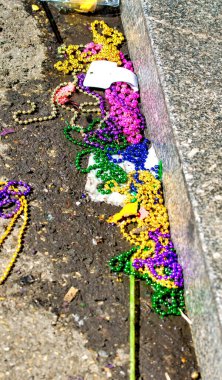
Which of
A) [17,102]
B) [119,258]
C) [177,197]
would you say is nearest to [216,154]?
[177,197]

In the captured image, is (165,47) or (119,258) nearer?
(119,258)

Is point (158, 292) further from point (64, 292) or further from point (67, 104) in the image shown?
point (67, 104)

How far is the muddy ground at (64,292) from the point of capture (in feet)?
9.18

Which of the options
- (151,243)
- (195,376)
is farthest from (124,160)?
(195,376)

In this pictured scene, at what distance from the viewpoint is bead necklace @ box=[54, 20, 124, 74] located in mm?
4482

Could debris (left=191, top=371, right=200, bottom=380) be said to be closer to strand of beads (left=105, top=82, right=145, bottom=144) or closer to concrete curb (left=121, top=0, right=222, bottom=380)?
concrete curb (left=121, top=0, right=222, bottom=380)

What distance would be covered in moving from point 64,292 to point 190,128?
1.17m

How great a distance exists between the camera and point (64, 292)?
3.07 meters

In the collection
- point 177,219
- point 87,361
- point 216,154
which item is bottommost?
point 87,361

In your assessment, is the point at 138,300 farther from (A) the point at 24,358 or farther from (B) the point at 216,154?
(B) the point at 216,154

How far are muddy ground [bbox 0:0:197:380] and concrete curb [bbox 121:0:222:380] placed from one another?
234mm

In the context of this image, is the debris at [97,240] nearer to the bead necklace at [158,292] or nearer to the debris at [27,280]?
the bead necklace at [158,292]

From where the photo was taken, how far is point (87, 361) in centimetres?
280

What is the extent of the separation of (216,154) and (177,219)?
1.37 ft
